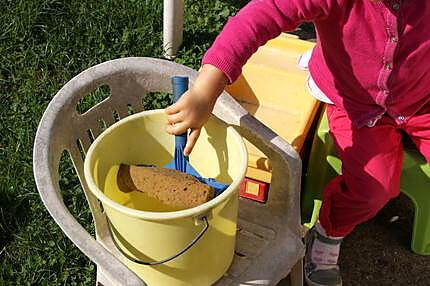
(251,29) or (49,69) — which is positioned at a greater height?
(251,29)

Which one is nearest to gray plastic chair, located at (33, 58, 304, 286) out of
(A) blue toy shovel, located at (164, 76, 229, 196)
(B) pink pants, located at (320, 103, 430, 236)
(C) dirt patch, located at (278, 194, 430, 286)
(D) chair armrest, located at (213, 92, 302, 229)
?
(D) chair armrest, located at (213, 92, 302, 229)

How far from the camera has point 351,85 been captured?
1626 millimetres

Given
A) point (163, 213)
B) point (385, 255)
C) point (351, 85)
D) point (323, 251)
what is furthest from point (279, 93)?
point (163, 213)

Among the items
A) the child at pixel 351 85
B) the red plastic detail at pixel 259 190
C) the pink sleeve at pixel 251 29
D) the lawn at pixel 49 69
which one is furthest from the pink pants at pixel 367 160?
Result: the lawn at pixel 49 69

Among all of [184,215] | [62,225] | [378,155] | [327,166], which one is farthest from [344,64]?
[62,225]

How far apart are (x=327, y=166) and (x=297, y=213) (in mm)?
398

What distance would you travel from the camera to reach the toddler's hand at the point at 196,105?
126cm

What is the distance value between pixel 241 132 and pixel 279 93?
1.54ft

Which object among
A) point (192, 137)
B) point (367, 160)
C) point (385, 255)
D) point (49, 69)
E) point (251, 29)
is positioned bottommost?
point (385, 255)

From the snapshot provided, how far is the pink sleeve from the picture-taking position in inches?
50.8

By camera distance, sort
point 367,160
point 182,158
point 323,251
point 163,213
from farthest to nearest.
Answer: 1. point 323,251
2. point 367,160
3. point 182,158
4. point 163,213

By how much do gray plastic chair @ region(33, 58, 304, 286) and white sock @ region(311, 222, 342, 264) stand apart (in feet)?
0.98

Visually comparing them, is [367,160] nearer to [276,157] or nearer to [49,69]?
[276,157]

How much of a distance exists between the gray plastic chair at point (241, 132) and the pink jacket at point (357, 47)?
17 cm
